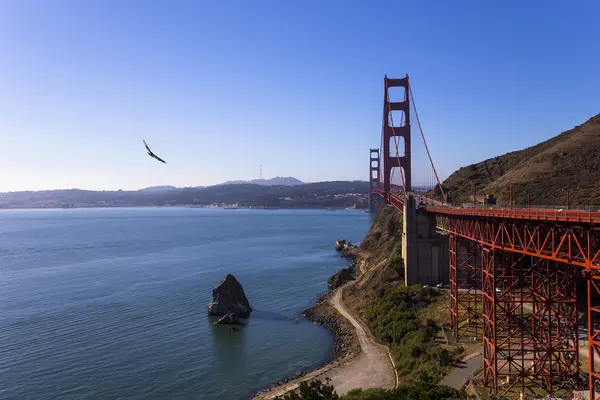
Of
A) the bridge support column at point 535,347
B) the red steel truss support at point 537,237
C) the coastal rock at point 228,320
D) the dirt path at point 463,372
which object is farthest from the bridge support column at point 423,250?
the bridge support column at point 535,347

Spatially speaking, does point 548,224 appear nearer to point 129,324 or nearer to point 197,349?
point 197,349

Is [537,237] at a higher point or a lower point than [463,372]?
higher

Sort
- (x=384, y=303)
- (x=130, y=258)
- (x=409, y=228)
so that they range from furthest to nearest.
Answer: (x=130, y=258), (x=409, y=228), (x=384, y=303)

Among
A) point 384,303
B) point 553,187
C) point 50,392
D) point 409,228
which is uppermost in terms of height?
point 553,187

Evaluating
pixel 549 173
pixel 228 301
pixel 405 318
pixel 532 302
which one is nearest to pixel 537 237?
pixel 532 302

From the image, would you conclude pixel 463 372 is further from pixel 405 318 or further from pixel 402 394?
pixel 405 318

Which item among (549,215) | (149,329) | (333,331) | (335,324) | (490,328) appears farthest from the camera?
(149,329)

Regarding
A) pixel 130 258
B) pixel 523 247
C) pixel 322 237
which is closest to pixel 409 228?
pixel 523 247

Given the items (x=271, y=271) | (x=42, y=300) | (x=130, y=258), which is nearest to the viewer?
(x=42, y=300)
